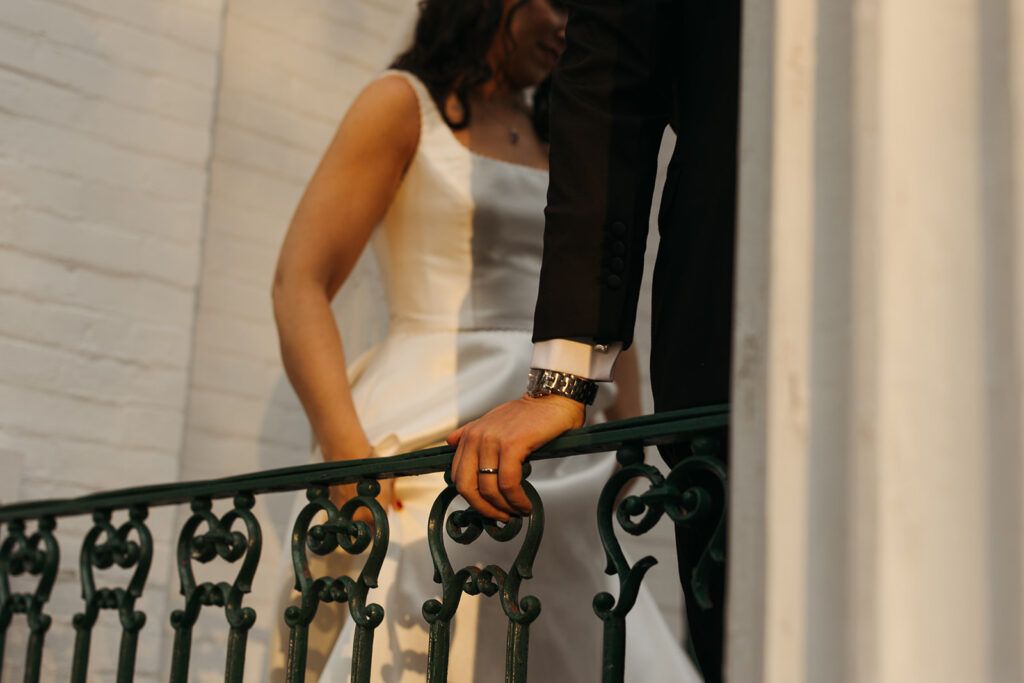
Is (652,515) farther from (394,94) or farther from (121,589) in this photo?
(394,94)

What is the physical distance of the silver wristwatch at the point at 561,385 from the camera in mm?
1459

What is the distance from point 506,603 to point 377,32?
3.17 metres

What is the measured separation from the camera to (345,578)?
1.70 meters

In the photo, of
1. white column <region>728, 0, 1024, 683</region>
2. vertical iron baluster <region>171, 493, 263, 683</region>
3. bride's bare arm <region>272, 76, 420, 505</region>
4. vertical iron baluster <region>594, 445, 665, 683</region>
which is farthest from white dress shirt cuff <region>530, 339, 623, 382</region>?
bride's bare arm <region>272, 76, 420, 505</region>

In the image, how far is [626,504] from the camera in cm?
132

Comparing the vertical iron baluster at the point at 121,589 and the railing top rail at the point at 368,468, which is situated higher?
the railing top rail at the point at 368,468

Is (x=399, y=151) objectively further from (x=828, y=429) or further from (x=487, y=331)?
(x=828, y=429)

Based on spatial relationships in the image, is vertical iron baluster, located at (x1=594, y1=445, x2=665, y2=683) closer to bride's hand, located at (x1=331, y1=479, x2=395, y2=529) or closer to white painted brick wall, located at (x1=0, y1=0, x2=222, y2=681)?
bride's hand, located at (x1=331, y1=479, x2=395, y2=529)

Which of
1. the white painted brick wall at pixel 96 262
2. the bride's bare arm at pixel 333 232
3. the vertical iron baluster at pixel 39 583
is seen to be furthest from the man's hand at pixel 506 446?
the white painted brick wall at pixel 96 262

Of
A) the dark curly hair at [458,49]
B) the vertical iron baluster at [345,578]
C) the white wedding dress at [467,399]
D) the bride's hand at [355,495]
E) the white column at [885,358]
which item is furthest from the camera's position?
the dark curly hair at [458,49]

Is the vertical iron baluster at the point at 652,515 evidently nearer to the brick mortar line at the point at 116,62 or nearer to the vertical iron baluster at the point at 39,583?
the vertical iron baluster at the point at 39,583

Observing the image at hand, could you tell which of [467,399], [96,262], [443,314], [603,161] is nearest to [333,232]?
[443,314]

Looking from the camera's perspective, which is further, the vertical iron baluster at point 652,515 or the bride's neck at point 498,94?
the bride's neck at point 498,94

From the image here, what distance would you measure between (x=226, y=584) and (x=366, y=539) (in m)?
0.32
